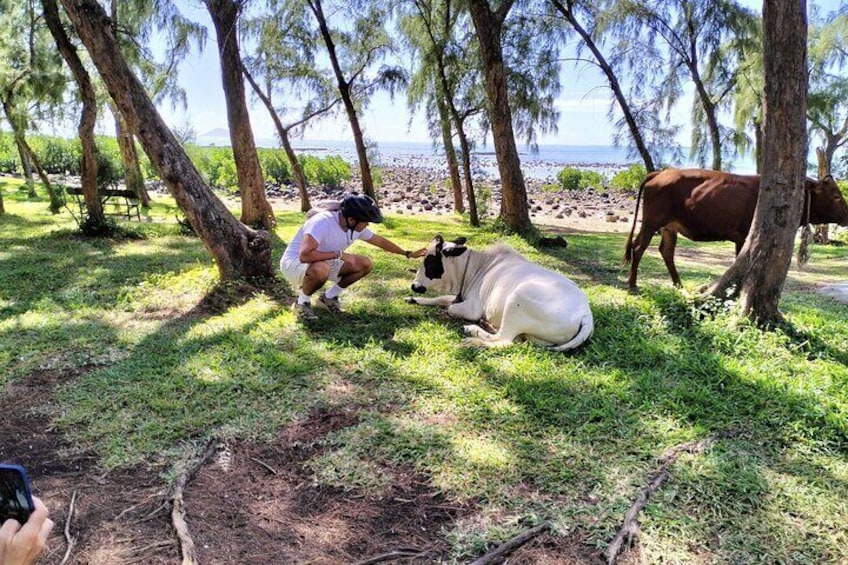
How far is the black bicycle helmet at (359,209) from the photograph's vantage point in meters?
4.74

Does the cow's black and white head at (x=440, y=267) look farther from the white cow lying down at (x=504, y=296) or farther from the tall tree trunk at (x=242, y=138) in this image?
the tall tree trunk at (x=242, y=138)

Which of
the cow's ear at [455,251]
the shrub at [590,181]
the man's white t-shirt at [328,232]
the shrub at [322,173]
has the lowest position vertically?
the cow's ear at [455,251]

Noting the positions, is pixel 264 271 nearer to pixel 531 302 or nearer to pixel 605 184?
pixel 531 302

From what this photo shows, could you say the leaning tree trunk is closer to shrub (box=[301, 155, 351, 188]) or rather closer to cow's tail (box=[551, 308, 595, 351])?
cow's tail (box=[551, 308, 595, 351])

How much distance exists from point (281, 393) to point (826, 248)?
11.2m

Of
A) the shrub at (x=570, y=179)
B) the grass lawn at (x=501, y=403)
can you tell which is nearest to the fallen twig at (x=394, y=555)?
the grass lawn at (x=501, y=403)

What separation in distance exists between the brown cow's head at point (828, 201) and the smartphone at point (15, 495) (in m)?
6.71

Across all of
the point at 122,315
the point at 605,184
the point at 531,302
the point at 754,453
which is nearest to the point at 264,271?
the point at 122,315

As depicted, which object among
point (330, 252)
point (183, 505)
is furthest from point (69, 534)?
point (330, 252)

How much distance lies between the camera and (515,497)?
2.72m

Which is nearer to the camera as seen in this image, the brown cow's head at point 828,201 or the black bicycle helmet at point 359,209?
the black bicycle helmet at point 359,209

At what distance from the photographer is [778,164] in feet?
14.0

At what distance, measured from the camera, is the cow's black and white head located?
5324 millimetres

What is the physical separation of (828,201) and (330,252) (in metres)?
5.02
